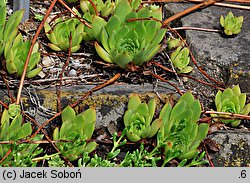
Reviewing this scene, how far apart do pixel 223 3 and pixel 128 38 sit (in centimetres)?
71

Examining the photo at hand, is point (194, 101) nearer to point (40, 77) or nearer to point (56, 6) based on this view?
point (40, 77)

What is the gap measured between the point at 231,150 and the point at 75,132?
23.5 inches

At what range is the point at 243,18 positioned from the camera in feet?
9.20

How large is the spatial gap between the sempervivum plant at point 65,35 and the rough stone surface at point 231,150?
641 mm

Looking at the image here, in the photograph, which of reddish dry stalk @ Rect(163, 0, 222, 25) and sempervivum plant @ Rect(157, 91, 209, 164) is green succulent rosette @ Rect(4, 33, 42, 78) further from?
reddish dry stalk @ Rect(163, 0, 222, 25)

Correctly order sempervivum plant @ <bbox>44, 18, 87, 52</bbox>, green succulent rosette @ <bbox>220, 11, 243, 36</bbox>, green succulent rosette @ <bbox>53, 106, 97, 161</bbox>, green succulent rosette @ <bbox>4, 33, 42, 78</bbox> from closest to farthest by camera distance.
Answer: green succulent rosette @ <bbox>53, 106, 97, 161</bbox> → green succulent rosette @ <bbox>4, 33, 42, 78</bbox> → sempervivum plant @ <bbox>44, 18, 87, 52</bbox> → green succulent rosette @ <bbox>220, 11, 243, 36</bbox>

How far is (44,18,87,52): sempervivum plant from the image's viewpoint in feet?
7.90

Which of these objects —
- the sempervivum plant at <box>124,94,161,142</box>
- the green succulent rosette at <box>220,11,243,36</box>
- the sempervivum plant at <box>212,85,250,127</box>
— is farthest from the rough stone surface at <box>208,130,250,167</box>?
the green succulent rosette at <box>220,11,243,36</box>

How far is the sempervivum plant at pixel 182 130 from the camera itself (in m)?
2.16

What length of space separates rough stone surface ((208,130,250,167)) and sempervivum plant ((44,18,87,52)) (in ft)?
2.10

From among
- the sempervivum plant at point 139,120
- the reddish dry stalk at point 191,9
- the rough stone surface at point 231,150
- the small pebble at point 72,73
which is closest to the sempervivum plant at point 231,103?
the rough stone surface at point 231,150

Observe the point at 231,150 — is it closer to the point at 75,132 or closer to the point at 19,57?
the point at 75,132
